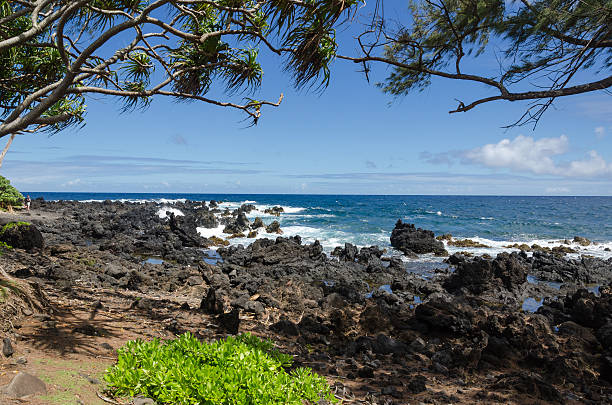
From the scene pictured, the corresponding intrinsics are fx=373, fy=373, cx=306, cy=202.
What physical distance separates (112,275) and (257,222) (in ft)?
67.6

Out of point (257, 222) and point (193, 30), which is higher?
point (193, 30)

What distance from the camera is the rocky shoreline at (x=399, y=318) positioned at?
5.00 meters

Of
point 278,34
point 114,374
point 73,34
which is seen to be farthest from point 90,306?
point 278,34

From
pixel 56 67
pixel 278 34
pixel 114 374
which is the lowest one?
pixel 114 374

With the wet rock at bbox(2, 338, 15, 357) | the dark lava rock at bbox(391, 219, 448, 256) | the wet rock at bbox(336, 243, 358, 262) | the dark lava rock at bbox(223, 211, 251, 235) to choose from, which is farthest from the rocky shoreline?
the dark lava rock at bbox(223, 211, 251, 235)

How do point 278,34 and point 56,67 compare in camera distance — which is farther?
point 56,67

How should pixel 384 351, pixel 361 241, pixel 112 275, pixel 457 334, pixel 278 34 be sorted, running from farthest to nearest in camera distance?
pixel 361 241 → pixel 112 275 → pixel 457 334 → pixel 384 351 → pixel 278 34

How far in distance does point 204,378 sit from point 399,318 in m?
5.76

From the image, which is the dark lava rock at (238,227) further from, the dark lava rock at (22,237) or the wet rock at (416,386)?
the wet rock at (416,386)

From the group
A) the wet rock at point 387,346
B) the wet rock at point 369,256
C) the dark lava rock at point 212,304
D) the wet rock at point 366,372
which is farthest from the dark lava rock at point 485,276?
the dark lava rock at point 212,304

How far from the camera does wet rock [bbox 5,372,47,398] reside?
2914mm

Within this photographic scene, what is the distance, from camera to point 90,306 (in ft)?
20.6

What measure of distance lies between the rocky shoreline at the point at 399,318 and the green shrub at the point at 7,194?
701 inches

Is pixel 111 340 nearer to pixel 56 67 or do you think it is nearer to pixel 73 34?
pixel 73 34
